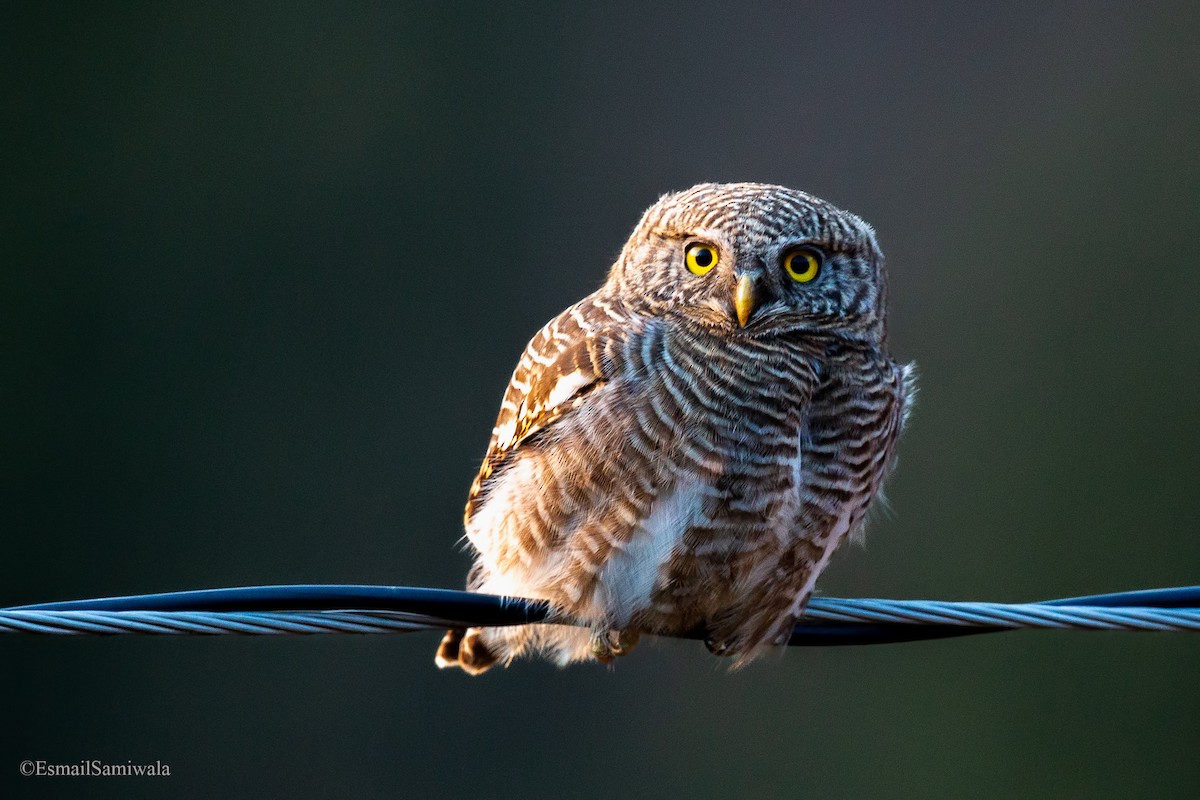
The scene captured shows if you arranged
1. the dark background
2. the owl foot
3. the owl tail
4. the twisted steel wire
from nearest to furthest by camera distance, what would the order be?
1. the twisted steel wire
2. the owl foot
3. the owl tail
4. the dark background

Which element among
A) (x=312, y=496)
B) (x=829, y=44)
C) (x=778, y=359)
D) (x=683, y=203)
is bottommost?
(x=312, y=496)

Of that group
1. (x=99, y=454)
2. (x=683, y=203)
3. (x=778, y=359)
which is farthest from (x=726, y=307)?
(x=99, y=454)

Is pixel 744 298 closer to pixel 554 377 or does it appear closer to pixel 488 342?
pixel 554 377

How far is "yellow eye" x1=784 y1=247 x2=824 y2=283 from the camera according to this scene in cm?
441

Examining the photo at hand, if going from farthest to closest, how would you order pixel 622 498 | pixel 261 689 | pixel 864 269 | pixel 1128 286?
pixel 1128 286 < pixel 261 689 < pixel 864 269 < pixel 622 498

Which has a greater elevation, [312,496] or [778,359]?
[778,359]

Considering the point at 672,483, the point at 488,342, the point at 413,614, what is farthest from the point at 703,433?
the point at 488,342

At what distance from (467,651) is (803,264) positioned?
70.3 inches

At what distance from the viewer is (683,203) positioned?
15.1ft

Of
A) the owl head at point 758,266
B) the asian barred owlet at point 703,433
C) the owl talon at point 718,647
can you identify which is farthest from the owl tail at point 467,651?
the owl head at point 758,266

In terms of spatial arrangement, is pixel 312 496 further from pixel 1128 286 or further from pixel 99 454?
pixel 1128 286

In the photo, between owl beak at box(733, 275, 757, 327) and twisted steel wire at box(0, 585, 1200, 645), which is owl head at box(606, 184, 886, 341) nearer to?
owl beak at box(733, 275, 757, 327)

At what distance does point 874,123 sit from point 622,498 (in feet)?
36.2

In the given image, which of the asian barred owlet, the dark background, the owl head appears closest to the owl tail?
the asian barred owlet
